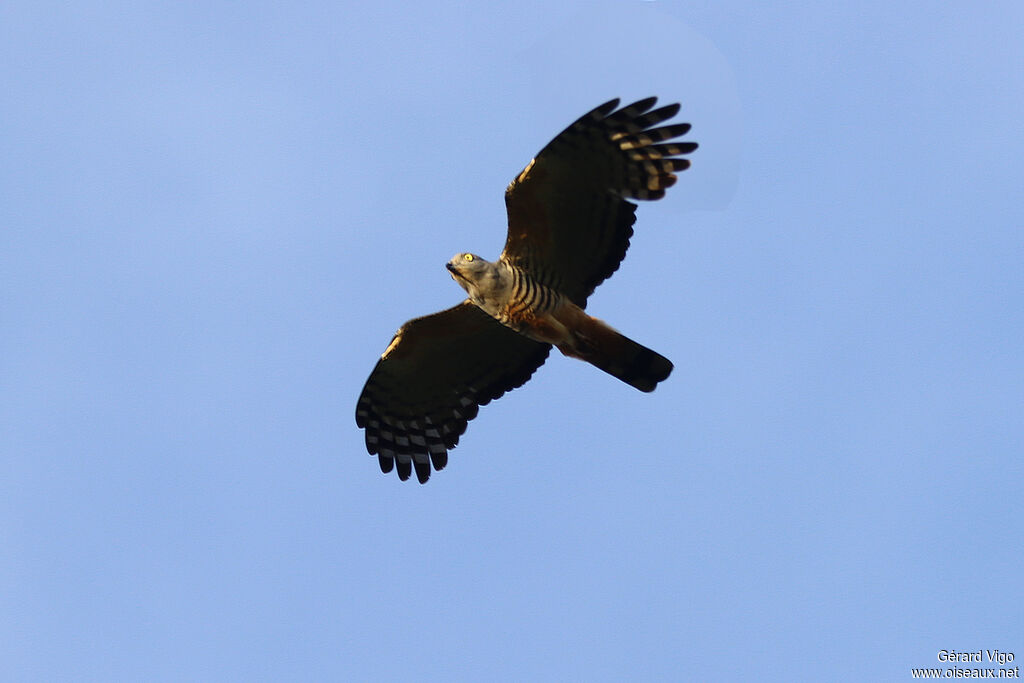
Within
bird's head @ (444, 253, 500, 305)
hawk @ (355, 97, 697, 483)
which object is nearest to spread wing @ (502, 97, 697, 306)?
hawk @ (355, 97, 697, 483)

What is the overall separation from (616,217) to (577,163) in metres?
0.77

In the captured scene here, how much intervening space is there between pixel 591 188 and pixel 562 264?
95cm


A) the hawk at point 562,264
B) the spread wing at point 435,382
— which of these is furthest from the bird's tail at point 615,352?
the spread wing at point 435,382

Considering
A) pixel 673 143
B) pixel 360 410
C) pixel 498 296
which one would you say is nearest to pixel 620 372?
pixel 498 296

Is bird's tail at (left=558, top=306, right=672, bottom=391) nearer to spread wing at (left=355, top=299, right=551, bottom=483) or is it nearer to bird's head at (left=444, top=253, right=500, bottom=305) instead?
bird's head at (left=444, top=253, right=500, bottom=305)

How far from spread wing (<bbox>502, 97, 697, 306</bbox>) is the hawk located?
10 mm

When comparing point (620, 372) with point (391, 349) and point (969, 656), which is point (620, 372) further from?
point (969, 656)

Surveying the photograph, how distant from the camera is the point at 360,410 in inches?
638

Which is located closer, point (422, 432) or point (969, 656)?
point (969, 656)

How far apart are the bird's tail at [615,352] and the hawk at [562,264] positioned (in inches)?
0.4

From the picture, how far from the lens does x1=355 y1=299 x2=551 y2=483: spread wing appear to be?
15.2m

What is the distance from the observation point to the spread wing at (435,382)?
15250 millimetres

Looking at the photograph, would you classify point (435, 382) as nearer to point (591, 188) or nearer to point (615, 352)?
point (615, 352)

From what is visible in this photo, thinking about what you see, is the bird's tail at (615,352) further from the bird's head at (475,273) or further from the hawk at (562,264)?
the bird's head at (475,273)
